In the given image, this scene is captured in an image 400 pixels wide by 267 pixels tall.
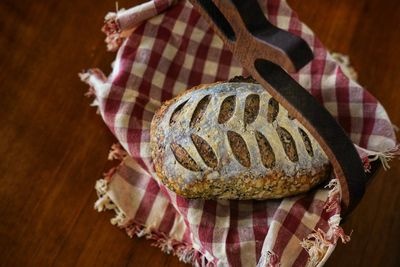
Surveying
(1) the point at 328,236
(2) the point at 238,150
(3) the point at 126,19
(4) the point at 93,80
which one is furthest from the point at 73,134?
(1) the point at 328,236

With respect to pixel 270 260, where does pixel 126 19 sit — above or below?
above

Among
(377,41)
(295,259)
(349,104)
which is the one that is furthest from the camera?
(377,41)

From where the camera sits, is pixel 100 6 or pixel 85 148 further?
pixel 100 6

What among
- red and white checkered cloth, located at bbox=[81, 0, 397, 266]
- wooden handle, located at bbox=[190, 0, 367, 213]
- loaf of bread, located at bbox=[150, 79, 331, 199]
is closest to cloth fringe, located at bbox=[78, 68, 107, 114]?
red and white checkered cloth, located at bbox=[81, 0, 397, 266]

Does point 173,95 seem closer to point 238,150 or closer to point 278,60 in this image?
point 238,150

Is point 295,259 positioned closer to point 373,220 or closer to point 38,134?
point 373,220

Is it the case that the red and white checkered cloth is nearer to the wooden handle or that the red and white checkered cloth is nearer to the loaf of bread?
the loaf of bread

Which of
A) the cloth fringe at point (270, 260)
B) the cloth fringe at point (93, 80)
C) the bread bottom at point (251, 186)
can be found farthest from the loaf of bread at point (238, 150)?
the cloth fringe at point (93, 80)

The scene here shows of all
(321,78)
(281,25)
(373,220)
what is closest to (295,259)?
(373,220)
